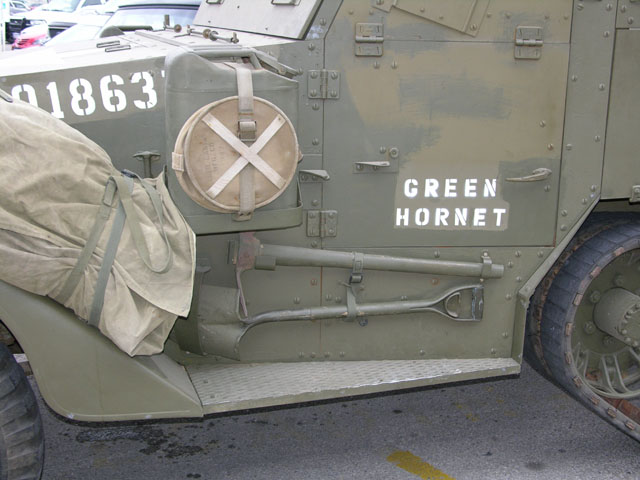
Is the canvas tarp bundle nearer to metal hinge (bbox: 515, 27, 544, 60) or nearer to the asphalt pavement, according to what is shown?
the asphalt pavement

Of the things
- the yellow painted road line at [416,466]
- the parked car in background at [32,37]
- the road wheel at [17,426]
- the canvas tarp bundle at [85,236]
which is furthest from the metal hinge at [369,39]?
the parked car in background at [32,37]

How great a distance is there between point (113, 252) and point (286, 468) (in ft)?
4.59

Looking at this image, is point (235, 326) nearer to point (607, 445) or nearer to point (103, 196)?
point (103, 196)

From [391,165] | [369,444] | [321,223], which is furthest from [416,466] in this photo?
[391,165]

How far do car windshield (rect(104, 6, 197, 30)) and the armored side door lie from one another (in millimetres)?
4424

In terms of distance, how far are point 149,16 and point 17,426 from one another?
204 inches

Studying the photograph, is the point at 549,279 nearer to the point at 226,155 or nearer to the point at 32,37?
the point at 226,155

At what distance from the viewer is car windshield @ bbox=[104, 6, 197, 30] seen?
6.93m

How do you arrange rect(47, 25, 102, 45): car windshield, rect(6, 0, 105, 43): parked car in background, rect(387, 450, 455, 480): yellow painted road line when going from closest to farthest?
rect(387, 450, 455, 480): yellow painted road line, rect(47, 25, 102, 45): car windshield, rect(6, 0, 105, 43): parked car in background

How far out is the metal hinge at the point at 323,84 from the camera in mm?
2887

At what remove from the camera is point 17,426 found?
8.37ft

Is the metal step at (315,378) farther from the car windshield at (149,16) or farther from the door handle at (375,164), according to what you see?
the car windshield at (149,16)

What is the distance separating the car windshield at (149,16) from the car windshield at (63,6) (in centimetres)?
1090

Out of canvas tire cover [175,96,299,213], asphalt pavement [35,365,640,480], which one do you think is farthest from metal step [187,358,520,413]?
canvas tire cover [175,96,299,213]
